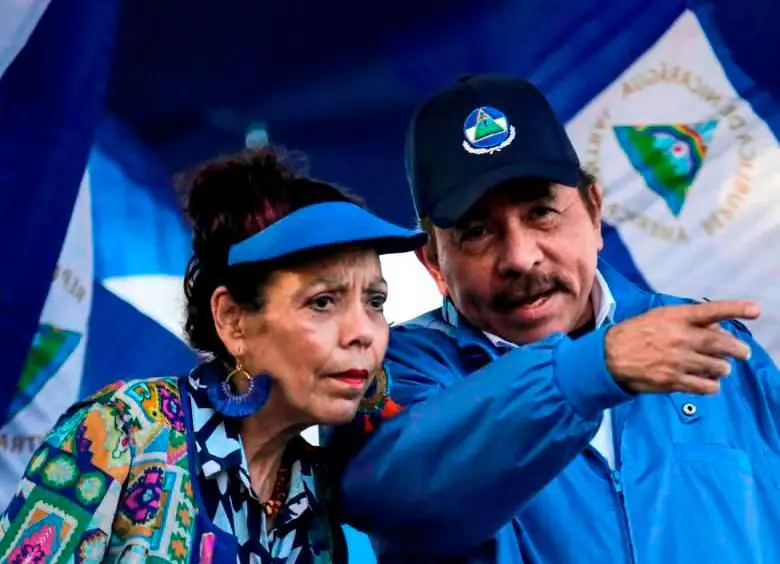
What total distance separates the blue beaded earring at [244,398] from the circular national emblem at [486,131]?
44 centimetres

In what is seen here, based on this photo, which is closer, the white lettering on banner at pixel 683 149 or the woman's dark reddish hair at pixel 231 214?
the woman's dark reddish hair at pixel 231 214

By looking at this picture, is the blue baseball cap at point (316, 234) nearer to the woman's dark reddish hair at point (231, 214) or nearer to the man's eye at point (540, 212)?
the woman's dark reddish hair at point (231, 214)

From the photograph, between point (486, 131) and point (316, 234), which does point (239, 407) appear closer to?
point (316, 234)

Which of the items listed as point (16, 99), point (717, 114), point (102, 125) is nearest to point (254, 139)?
point (102, 125)

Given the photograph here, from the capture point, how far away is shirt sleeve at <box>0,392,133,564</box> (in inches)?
48.9

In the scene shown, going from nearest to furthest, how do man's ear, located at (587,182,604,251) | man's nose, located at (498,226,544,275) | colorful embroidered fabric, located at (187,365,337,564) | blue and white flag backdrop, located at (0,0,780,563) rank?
colorful embroidered fabric, located at (187,365,337,564) → man's nose, located at (498,226,544,275) → man's ear, located at (587,182,604,251) → blue and white flag backdrop, located at (0,0,780,563)

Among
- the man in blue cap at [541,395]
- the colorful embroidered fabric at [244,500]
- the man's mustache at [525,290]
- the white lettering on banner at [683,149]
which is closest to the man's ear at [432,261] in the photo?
the man in blue cap at [541,395]

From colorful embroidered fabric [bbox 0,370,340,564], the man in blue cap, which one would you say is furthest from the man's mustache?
colorful embroidered fabric [bbox 0,370,340,564]

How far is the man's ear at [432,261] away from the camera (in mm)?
1741

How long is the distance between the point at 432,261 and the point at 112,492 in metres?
0.65

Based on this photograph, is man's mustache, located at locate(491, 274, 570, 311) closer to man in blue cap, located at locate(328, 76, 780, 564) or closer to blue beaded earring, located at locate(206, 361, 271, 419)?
man in blue cap, located at locate(328, 76, 780, 564)

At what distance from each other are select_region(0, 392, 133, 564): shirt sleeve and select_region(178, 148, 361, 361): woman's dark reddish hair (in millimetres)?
217

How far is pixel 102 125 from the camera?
2016 millimetres

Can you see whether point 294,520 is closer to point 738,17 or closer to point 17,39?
point 17,39
